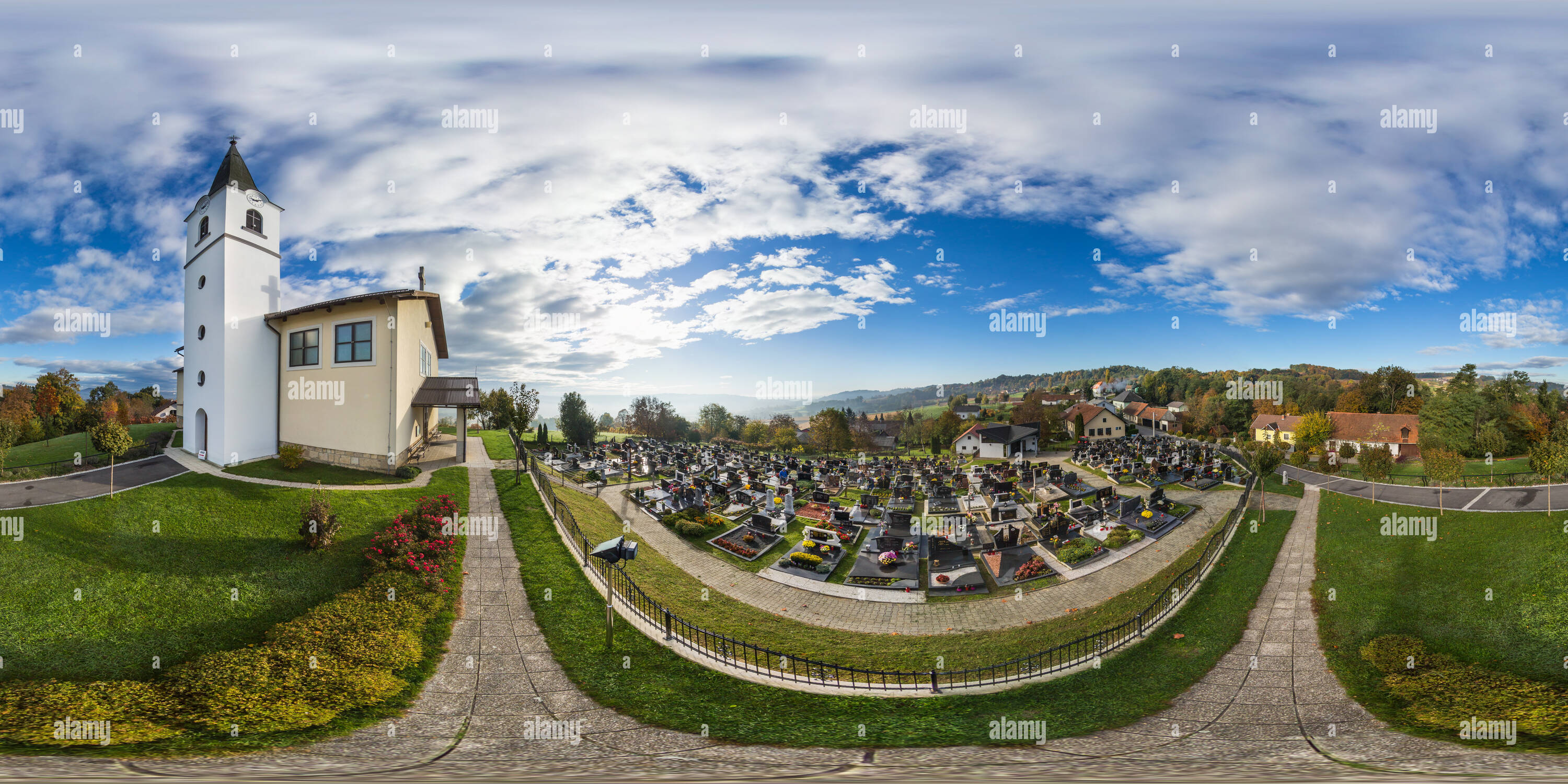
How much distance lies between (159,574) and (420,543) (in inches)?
124

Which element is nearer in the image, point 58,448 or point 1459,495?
point 1459,495

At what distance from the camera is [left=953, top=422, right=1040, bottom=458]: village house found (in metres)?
25.9

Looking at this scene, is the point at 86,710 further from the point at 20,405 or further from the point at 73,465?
the point at 20,405

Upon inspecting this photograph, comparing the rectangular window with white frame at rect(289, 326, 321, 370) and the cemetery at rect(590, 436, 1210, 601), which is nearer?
the cemetery at rect(590, 436, 1210, 601)

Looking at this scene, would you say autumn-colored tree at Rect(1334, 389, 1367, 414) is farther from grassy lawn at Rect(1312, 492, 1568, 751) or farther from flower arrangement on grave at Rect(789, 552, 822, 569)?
flower arrangement on grave at Rect(789, 552, 822, 569)

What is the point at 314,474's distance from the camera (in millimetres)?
12562

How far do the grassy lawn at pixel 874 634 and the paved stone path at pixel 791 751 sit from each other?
219 cm

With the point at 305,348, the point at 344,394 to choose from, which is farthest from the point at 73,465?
the point at 344,394

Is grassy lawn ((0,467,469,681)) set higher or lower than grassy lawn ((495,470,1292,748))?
higher

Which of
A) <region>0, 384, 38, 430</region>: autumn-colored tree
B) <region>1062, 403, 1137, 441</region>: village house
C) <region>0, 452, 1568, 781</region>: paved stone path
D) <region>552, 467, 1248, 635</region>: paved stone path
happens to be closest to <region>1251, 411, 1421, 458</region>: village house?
<region>1062, 403, 1137, 441</region>: village house

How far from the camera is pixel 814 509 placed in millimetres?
18516

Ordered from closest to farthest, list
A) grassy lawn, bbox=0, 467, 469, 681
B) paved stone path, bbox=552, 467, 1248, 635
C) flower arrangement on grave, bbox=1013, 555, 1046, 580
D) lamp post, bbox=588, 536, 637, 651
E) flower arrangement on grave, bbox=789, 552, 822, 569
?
grassy lawn, bbox=0, 467, 469, 681, lamp post, bbox=588, 536, 637, 651, paved stone path, bbox=552, 467, 1248, 635, flower arrangement on grave, bbox=1013, 555, 1046, 580, flower arrangement on grave, bbox=789, 552, 822, 569

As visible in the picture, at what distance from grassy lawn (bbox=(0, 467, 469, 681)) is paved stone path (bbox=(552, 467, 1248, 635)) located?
674cm

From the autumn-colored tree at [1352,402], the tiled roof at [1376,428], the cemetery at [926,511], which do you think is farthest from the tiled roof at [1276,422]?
the cemetery at [926,511]
